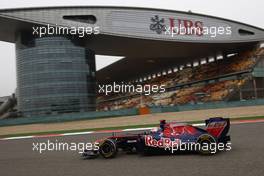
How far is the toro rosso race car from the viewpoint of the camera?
34.8ft

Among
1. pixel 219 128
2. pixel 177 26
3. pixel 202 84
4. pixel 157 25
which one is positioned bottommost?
pixel 219 128

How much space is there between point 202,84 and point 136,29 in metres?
21.7

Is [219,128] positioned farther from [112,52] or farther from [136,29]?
[112,52]

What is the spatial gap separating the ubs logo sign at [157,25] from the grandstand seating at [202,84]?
14.4 meters

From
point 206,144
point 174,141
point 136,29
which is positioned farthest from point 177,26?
point 206,144

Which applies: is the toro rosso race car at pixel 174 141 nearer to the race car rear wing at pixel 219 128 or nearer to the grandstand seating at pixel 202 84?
the race car rear wing at pixel 219 128

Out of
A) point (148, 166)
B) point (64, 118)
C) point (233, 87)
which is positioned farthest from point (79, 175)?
point (233, 87)

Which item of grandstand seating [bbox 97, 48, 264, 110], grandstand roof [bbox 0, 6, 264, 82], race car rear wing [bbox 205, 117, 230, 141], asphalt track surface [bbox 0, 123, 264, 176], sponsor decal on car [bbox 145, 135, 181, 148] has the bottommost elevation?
asphalt track surface [bbox 0, 123, 264, 176]

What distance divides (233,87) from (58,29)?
1271 inches

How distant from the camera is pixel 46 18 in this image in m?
53.6

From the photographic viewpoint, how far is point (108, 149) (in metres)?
11.8

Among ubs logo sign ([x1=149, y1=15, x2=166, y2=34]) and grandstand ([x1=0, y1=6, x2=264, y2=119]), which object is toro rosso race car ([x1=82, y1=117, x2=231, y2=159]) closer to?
grandstand ([x1=0, y1=6, x2=264, y2=119])

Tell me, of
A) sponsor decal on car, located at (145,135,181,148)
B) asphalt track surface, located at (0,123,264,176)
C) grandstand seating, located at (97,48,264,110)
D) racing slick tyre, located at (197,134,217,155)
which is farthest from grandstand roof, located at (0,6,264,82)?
racing slick tyre, located at (197,134,217,155)

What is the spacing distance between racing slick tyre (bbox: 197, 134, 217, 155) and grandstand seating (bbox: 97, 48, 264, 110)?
49498mm
